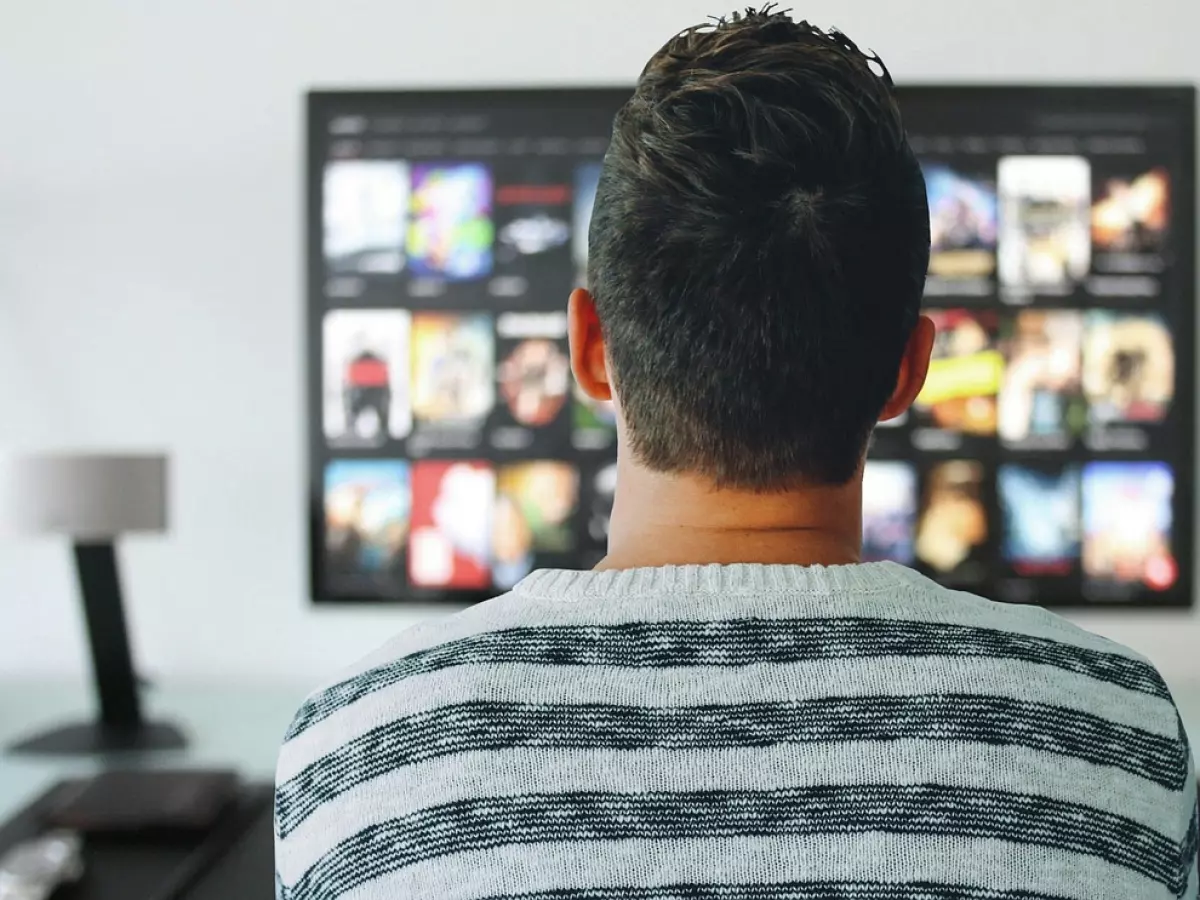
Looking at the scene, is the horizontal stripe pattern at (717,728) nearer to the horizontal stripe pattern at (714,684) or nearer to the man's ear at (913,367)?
the horizontal stripe pattern at (714,684)

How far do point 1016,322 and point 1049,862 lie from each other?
203 cm

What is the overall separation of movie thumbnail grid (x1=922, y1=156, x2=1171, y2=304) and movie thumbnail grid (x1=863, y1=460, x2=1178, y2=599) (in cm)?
39

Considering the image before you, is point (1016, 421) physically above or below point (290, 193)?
below

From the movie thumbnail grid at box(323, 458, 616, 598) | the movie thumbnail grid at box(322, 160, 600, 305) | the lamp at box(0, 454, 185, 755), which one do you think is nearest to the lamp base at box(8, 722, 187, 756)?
the lamp at box(0, 454, 185, 755)

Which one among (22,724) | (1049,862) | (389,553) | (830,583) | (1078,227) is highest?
(1078,227)

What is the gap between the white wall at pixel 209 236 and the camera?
2539mm

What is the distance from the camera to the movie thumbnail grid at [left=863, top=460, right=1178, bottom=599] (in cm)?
250

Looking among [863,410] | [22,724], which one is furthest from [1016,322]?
[22,724]

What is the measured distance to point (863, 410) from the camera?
0.73m

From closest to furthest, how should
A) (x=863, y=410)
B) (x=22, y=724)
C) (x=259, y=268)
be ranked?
(x=863, y=410) → (x=22, y=724) → (x=259, y=268)

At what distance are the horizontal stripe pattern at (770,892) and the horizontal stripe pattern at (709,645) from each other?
115 mm

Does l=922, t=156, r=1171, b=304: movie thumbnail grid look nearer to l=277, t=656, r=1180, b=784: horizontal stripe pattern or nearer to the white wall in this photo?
the white wall

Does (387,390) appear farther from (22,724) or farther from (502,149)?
(22,724)

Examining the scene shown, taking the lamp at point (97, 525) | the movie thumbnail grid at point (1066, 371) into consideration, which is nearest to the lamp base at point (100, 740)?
the lamp at point (97, 525)
